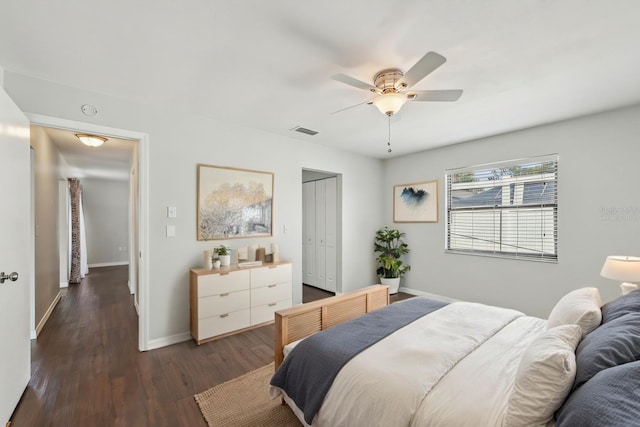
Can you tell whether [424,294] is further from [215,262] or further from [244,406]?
[244,406]

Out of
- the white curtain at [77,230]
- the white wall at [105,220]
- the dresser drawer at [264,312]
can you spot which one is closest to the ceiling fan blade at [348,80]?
the dresser drawer at [264,312]

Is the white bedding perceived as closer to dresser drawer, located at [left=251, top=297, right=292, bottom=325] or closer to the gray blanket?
the gray blanket

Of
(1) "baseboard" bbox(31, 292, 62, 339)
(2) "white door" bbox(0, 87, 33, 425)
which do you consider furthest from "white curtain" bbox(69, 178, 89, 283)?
(2) "white door" bbox(0, 87, 33, 425)

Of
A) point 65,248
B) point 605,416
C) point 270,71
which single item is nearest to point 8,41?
point 270,71

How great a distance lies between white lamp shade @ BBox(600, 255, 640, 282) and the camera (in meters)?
2.16

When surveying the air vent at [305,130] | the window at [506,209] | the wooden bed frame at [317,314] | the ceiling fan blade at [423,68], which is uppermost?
the air vent at [305,130]

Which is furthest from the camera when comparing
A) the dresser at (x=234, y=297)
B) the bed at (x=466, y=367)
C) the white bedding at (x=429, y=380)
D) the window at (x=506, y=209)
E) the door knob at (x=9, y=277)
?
the window at (x=506, y=209)

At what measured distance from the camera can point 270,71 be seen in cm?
220

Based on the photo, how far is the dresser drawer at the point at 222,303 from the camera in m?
2.95

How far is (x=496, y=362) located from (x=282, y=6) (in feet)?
7.40

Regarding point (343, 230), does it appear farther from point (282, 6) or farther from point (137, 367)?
point (282, 6)

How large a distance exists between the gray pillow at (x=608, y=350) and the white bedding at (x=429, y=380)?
307 mm

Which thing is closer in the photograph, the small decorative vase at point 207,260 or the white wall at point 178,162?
the white wall at point 178,162

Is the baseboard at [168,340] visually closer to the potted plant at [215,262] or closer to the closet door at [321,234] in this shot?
the potted plant at [215,262]
